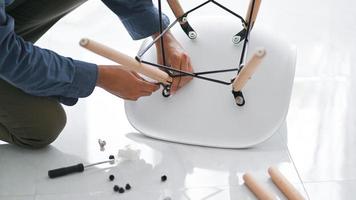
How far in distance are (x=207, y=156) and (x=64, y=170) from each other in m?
0.33

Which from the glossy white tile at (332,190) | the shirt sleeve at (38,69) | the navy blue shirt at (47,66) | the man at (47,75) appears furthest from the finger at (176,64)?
the glossy white tile at (332,190)

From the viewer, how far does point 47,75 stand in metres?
1.15

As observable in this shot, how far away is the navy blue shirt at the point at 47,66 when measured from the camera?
3.55 feet

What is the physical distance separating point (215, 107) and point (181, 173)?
185mm

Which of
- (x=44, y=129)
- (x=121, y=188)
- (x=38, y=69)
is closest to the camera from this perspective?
(x=38, y=69)

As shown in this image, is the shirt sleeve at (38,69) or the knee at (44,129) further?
the knee at (44,129)

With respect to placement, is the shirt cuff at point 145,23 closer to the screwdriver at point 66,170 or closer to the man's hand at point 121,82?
the man's hand at point 121,82

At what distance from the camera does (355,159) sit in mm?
1355

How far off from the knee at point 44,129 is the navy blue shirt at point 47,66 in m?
0.05

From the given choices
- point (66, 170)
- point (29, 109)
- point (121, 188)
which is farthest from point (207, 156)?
point (29, 109)

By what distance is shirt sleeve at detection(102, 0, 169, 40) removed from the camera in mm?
1361

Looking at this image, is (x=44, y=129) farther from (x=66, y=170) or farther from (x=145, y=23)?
(x=145, y=23)

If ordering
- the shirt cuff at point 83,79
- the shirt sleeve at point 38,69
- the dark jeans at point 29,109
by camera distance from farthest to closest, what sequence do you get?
the dark jeans at point 29,109, the shirt cuff at point 83,79, the shirt sleeve at point 38,69

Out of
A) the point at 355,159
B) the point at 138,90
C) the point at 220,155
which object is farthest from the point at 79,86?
the point at 355,159
